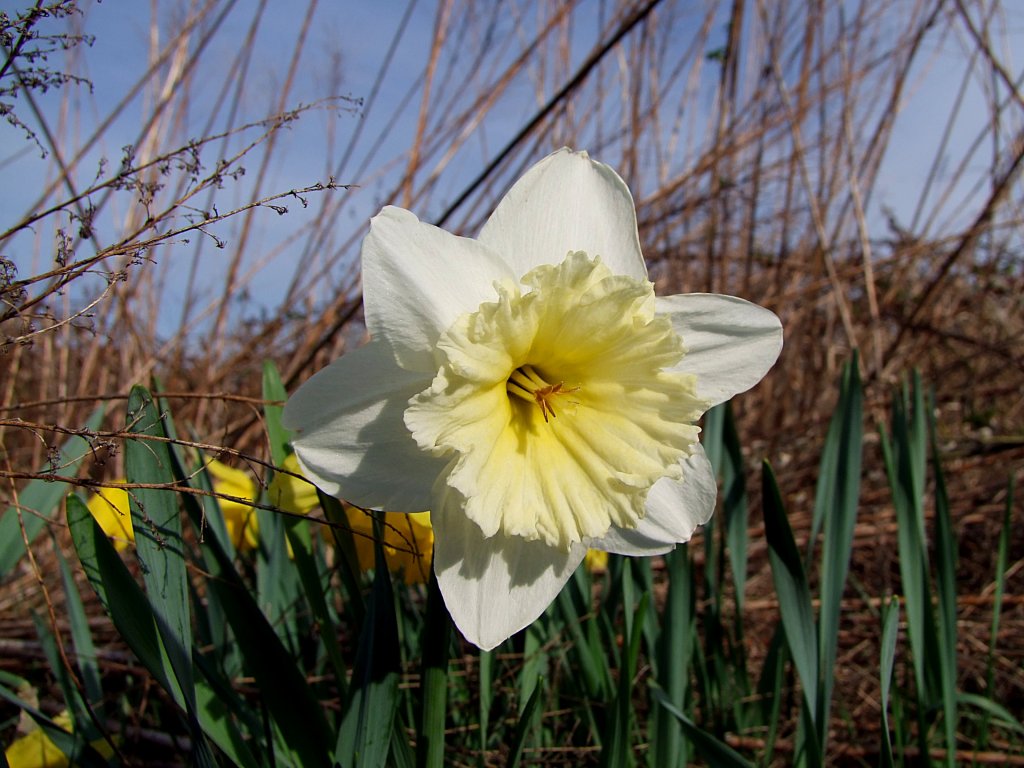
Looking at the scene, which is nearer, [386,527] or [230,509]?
[386,527]

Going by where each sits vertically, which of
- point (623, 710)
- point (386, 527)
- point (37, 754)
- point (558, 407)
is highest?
point (558, 407)

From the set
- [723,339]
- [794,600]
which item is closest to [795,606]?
[794,600]

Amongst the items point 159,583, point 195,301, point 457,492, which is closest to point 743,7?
point 195,301

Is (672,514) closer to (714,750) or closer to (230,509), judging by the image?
(714,750)

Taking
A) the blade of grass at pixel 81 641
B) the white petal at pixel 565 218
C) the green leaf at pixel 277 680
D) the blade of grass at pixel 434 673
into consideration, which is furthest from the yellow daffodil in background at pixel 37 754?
the white petal at pixel 565 218

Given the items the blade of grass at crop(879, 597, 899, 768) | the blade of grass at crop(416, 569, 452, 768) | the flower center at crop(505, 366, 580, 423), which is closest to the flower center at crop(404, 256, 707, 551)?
the flower center at crop(505, 366, 580, 423)

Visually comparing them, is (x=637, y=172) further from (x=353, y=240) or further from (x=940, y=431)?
(x=940, y=431)
